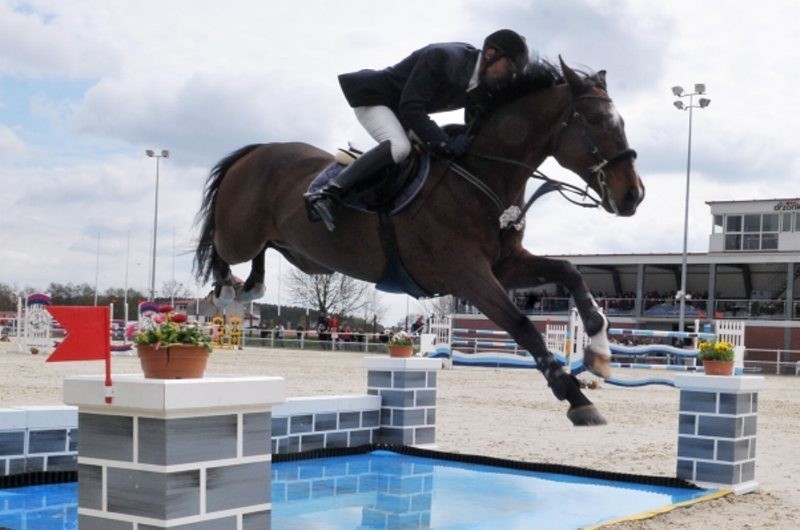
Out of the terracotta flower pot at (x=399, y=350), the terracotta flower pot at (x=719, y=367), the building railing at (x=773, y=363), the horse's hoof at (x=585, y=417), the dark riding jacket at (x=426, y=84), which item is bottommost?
the building railing at (x=773, y=363)

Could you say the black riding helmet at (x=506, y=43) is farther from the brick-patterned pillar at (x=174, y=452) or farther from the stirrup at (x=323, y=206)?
the brick-patterned pillar at (x=174, y=452)

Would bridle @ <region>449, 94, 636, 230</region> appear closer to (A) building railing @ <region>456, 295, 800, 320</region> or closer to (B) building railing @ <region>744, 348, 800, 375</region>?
(B) building railing @ <region>744, 348, 800, 375</region>

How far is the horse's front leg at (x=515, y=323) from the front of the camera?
340 cm

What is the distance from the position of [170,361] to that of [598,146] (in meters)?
1.72

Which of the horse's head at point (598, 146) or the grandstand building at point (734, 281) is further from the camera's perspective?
the grandstand building at point (734, 281)

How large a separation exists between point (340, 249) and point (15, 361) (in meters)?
20.4

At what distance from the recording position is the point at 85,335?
3367 millimetres

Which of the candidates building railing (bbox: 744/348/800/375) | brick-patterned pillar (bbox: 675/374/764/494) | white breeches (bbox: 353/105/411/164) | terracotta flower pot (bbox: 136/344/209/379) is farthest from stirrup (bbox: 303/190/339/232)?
building railing (bbox: 744/348/800/375)

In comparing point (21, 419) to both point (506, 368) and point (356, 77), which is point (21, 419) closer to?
point (356, 77)

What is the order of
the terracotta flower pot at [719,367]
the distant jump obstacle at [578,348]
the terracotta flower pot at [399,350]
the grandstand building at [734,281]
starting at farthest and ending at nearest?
the grandstand building at [734,281] < the distant jump obstacle at [578,348] < the terracotta flower pot at [399,350] < the terracotta flower pot at [719,367]

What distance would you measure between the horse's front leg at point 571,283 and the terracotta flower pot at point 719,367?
→ 5168mm

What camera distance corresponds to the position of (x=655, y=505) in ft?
23.3

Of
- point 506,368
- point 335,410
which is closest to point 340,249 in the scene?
point 335,410

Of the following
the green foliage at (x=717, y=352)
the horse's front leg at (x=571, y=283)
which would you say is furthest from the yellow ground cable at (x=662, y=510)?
the horse's front leg at (x=571, y=283)
